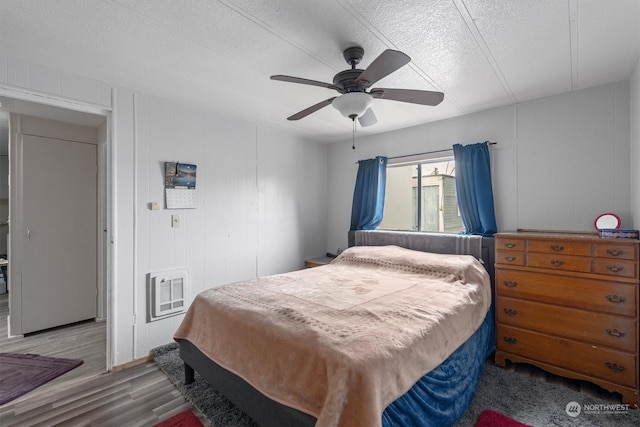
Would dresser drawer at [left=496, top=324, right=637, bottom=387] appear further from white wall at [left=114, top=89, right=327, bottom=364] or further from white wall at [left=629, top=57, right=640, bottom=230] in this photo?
white wall at [left=114, top=89, right=327, bottom=364]

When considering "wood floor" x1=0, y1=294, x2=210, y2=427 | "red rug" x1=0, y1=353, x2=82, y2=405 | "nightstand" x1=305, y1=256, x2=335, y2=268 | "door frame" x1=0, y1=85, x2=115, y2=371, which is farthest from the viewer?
"nightstand" x1=305, y1=256, x2=335, y2=268

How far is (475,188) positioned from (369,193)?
52.4 inches

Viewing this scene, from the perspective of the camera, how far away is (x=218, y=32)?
6.05ft

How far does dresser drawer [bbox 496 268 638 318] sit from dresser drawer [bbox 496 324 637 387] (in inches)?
11.2

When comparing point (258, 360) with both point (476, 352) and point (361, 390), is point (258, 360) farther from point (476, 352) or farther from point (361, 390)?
point (476, 352)

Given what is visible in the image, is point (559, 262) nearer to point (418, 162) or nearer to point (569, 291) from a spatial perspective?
point (569, 291)

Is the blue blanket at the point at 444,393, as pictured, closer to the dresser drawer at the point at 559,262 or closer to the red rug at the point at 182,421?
the dresser drawer at the point at 559,262

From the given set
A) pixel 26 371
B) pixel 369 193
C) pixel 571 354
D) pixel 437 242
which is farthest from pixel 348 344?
pixel 26 371

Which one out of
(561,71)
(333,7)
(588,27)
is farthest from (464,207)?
(333,7)

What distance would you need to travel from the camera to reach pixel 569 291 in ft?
7.60

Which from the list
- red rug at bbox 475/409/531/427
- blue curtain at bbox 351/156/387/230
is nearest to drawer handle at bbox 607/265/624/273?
red rug at bbox 475/409/531/427

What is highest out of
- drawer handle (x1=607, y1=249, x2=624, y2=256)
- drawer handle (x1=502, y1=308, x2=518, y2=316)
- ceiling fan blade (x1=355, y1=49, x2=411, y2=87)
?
ceiling fan blade (x1=355, y1=49, x2=411, y2=87)

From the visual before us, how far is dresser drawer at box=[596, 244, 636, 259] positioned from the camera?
209 cm

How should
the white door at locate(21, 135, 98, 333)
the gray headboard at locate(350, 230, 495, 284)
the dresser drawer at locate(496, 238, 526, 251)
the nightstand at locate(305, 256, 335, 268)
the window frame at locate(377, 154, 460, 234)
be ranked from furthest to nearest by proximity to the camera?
1. the nightstand at locate(305, 256, 335, 268)
2. the window frame at locate(377, 154, 460, 234)
3. the white door at locate(21, 135, 98, 333)
4. the gray headboard at locate(350, 230, 495, 284)
5. the dresser drawer at locate(496, 238, 526, 251)
